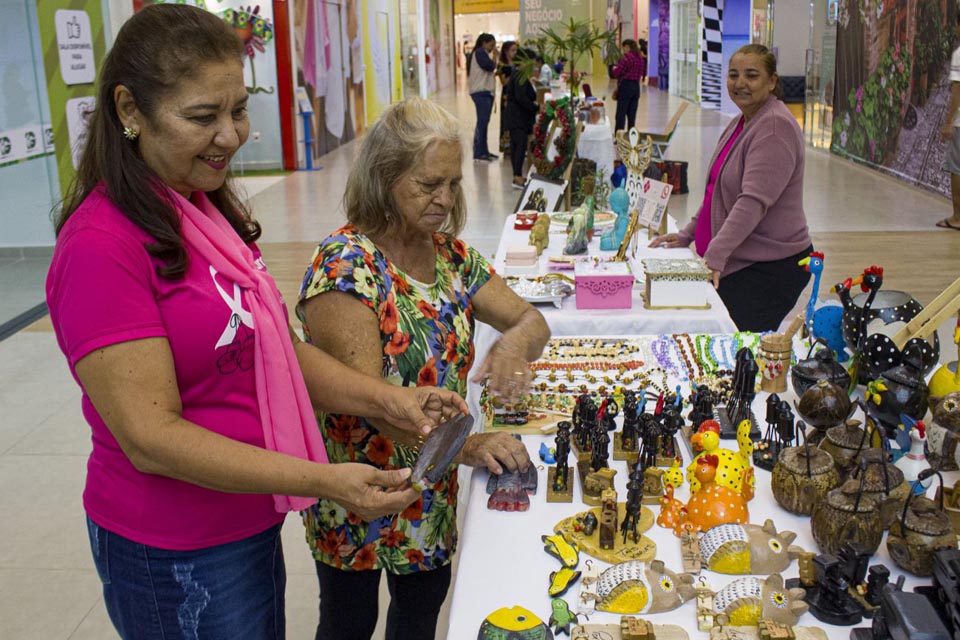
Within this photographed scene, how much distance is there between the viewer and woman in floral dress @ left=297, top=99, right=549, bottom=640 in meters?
1.81

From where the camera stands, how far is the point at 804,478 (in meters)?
1.76

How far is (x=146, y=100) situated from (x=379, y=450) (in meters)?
0.87

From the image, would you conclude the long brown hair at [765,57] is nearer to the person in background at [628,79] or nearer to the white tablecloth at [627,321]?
the white tablecloth at [627,321]

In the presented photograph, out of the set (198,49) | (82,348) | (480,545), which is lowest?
(480,545)

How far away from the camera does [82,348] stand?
1254 mm

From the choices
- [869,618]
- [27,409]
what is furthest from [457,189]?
[27,409]

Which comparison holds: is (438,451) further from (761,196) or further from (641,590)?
(761,196)

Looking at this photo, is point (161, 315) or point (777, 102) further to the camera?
point (777, 102)

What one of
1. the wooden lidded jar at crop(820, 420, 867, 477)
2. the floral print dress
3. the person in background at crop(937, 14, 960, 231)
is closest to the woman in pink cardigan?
the wooden lidded jar at crop(820, 420, 867, 477)

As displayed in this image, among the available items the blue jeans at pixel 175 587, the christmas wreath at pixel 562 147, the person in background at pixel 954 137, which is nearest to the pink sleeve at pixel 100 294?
the blue jeans at pixel 175 587

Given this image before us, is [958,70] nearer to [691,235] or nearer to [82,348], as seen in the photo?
[691,235]

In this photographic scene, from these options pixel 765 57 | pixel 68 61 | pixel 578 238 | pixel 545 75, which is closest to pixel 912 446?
pixel 765 57

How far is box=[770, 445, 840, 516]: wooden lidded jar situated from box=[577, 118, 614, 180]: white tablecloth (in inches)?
Answer: 171

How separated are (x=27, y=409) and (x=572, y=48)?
163 inches
